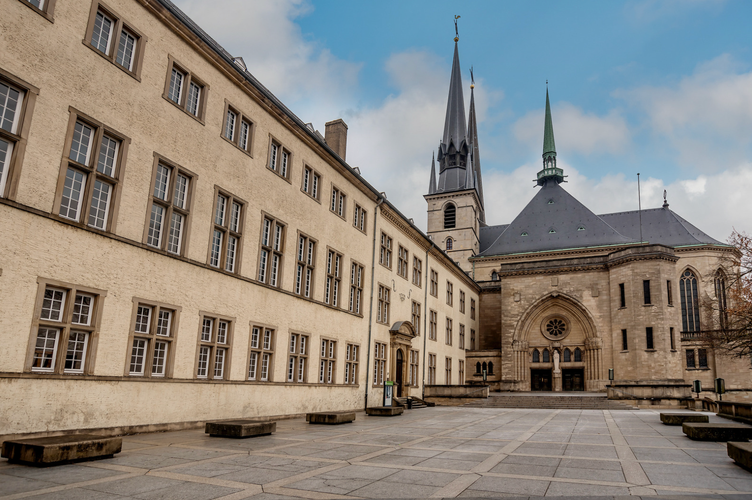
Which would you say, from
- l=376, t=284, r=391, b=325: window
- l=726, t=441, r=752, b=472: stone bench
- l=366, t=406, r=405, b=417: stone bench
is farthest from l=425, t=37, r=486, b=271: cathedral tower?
l=726, t=441, r=752, b=472: stone bench

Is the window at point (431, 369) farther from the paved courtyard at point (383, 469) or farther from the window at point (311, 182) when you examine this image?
the paved courtyard at point (383, 469)

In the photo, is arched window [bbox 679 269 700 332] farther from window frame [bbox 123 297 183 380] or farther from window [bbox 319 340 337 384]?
window frame [bbox 123 297 183 380]

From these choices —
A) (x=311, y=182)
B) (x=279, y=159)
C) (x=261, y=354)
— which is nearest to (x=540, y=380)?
(x=311, y=182)

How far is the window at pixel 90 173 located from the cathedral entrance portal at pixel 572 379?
138 ft

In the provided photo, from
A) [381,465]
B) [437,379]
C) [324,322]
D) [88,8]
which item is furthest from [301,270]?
[437,379]

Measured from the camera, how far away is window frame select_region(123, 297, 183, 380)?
13.1 metres

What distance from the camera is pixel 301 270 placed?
2136cm

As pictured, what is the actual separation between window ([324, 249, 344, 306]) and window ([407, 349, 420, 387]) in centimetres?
1046

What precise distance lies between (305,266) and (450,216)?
51148 mm

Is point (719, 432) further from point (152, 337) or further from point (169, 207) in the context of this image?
point (169, 207)

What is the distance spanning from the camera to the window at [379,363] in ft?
90.5

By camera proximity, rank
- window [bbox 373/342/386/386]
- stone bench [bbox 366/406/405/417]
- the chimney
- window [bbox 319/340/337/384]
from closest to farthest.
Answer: stone bench [bbox 366/406/405/417]
window [bbox 319/340/337/384]
window [bbox 373/342/386/386]
the chimney

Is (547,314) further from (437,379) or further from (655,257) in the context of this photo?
(437,379)

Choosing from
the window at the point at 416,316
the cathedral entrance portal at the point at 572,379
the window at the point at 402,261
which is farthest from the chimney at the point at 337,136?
the cathedral entrance portal at the point at 572,379
